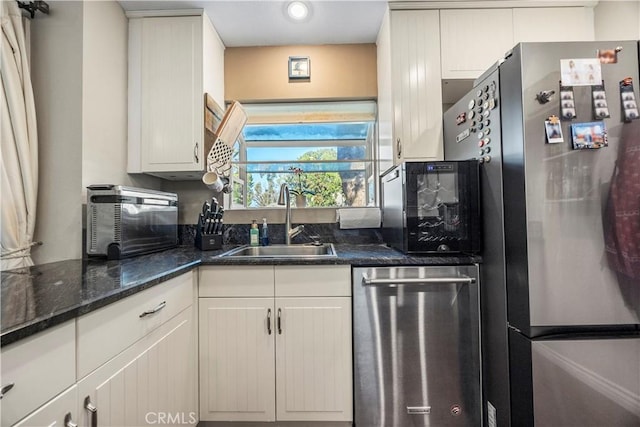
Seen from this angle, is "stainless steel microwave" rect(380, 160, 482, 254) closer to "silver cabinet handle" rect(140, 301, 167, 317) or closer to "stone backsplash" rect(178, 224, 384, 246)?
"stone backsplash" rect(178, 224, 384, 246)

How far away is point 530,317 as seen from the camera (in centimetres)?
113

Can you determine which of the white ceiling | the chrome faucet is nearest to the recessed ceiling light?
the white ceiling

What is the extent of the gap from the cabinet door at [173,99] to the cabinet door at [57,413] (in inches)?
54.9

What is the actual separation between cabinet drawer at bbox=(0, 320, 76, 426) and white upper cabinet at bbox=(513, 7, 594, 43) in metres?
2.63

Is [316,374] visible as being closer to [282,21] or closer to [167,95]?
[167,95]

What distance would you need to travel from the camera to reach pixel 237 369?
1.38 m

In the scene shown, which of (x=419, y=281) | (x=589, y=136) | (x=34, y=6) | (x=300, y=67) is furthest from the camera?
(x=300, y=67)

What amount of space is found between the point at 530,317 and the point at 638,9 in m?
1.89

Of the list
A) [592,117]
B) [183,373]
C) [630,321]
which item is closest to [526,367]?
[630,321]

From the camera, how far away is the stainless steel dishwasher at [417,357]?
1359 mm

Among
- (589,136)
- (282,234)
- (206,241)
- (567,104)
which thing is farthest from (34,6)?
(589,136)

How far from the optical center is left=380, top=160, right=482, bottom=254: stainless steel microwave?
→ 4.67 feet

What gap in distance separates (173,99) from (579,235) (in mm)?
2289

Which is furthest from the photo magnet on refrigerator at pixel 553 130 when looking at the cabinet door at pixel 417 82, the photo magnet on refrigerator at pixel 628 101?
the cabinet door at pixel 417 82
